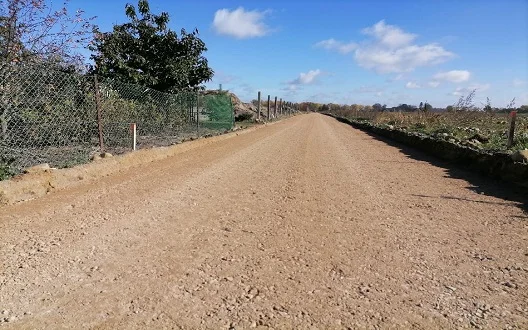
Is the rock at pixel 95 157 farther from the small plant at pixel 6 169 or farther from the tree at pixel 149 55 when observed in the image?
the tree at pixel 149 55

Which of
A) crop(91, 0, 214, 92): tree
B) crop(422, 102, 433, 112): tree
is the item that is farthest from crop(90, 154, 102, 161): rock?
crop(422, 102, 433, 112): tree

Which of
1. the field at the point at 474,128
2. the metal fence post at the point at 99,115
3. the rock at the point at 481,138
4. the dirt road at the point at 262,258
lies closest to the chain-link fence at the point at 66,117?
the metal fence post at the point at 99,115

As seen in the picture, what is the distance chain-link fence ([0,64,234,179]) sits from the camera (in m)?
5.95

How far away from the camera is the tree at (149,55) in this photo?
1273cm

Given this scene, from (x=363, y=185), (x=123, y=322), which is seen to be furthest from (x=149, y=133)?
(x=123, y=322)

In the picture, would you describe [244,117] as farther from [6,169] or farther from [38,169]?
[6,169]

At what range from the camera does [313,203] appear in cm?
563

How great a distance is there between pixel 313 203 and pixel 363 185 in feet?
5.44

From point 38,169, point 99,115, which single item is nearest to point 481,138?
point 99,115

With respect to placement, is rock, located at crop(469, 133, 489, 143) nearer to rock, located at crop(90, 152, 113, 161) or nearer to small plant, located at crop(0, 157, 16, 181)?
rock, located at crop(90, 152, 113, 161)

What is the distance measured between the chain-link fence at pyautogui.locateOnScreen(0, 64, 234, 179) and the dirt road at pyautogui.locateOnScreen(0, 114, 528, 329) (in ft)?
3.69

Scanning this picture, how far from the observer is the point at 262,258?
3.66m

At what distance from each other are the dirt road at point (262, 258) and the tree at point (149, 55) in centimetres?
731

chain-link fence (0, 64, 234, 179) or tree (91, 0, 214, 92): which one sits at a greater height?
tree (91, 0, 214, 92)
